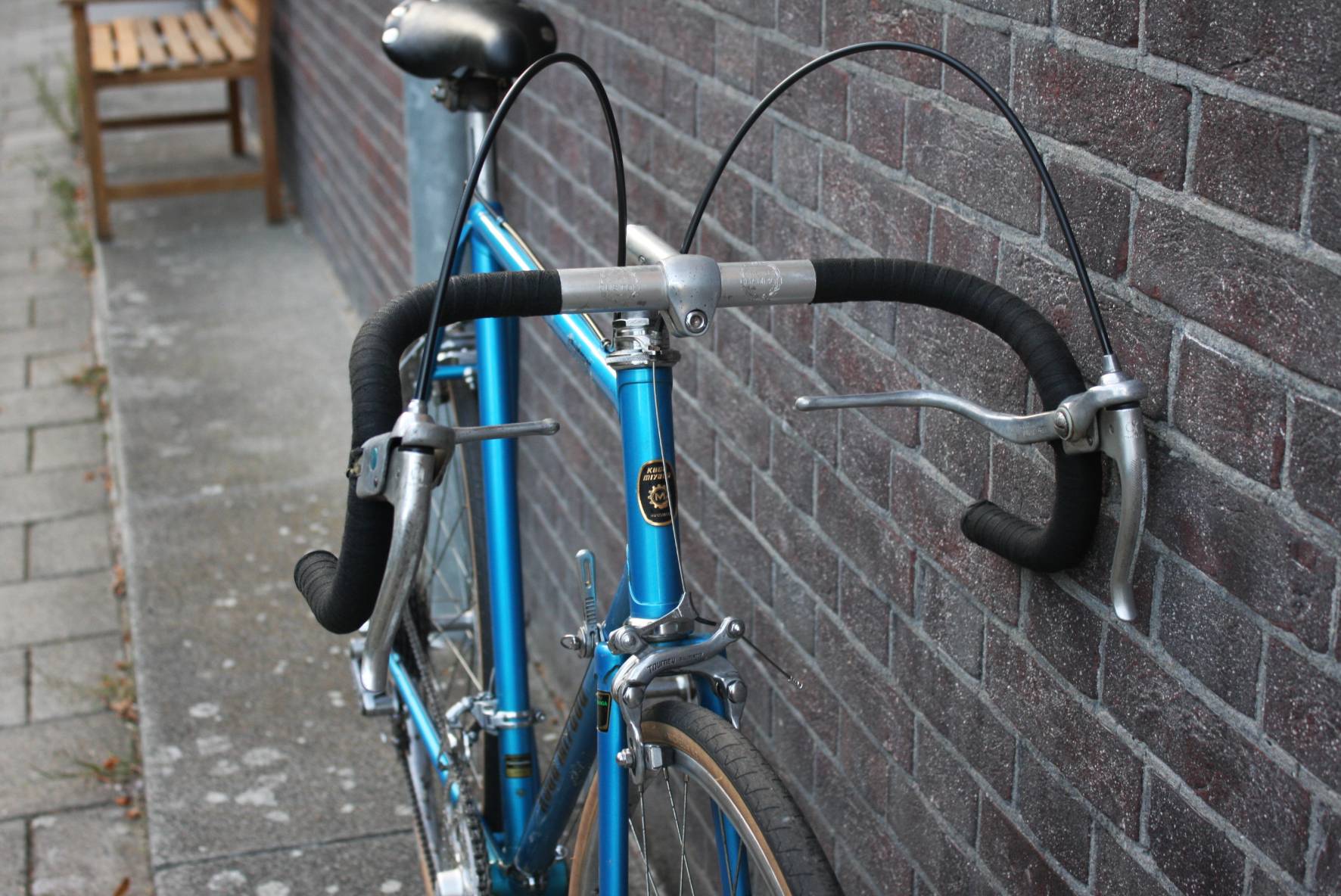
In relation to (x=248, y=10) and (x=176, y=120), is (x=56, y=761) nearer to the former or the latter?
(x=248, y=10)

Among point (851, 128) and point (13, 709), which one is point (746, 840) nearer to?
point (851, 128)

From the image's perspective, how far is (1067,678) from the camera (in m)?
1.51

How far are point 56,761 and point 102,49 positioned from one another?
4420mm

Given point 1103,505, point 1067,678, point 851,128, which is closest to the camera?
point 1103,505

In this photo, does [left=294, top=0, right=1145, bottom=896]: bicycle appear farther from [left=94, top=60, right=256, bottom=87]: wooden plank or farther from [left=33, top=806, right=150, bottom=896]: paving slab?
[left=94, top=60, right=256, bottom=87]: wooden plank

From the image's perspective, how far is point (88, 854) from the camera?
2852 millimetres

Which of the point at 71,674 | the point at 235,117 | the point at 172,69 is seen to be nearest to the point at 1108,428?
the point at 71,674

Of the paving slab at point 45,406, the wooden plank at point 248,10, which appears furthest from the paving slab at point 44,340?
the wooden plank at point 248,10

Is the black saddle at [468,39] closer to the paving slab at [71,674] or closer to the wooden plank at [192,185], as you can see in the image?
the paving slab at [71,674]

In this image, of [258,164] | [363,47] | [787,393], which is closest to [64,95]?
[258,164]

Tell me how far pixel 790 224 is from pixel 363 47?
3370mm

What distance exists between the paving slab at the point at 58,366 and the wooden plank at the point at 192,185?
135cm

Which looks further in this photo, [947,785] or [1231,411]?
[947,785]

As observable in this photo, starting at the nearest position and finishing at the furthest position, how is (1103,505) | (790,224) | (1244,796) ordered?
1. (1244,796)
2. (1103,505)
3. (790,224)
